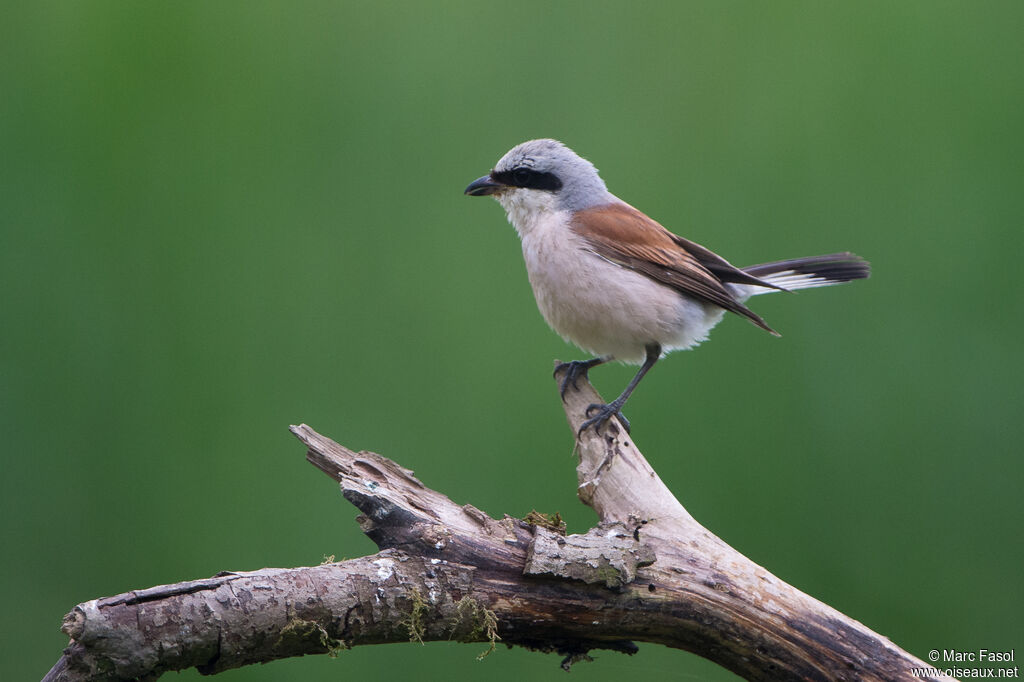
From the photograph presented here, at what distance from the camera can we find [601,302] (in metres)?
2.91

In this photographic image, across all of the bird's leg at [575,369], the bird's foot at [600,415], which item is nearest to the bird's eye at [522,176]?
the bird's leg at [575,369]

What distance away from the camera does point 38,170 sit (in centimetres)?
379

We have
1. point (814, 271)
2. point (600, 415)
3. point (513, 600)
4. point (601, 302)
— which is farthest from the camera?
point (814, 271)

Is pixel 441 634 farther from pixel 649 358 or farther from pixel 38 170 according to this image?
pixel 38 170

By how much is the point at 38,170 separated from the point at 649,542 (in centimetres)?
325

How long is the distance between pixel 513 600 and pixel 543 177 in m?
1.76

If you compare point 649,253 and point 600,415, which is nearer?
point 600,415

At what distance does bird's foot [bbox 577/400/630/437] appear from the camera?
2.73 meters

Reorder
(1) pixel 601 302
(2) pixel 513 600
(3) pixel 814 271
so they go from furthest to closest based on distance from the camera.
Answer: (3) pixel 814 271 < (1) pixel 601 302 < (2) pixel 513 600

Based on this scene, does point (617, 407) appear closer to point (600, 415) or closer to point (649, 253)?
point (600, 415)

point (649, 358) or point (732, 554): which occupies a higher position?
point (649, 358)

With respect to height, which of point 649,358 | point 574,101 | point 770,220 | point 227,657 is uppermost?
point 574,101

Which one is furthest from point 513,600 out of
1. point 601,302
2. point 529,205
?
point 529,205

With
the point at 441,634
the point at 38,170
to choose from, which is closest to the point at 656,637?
the point at 441,634
